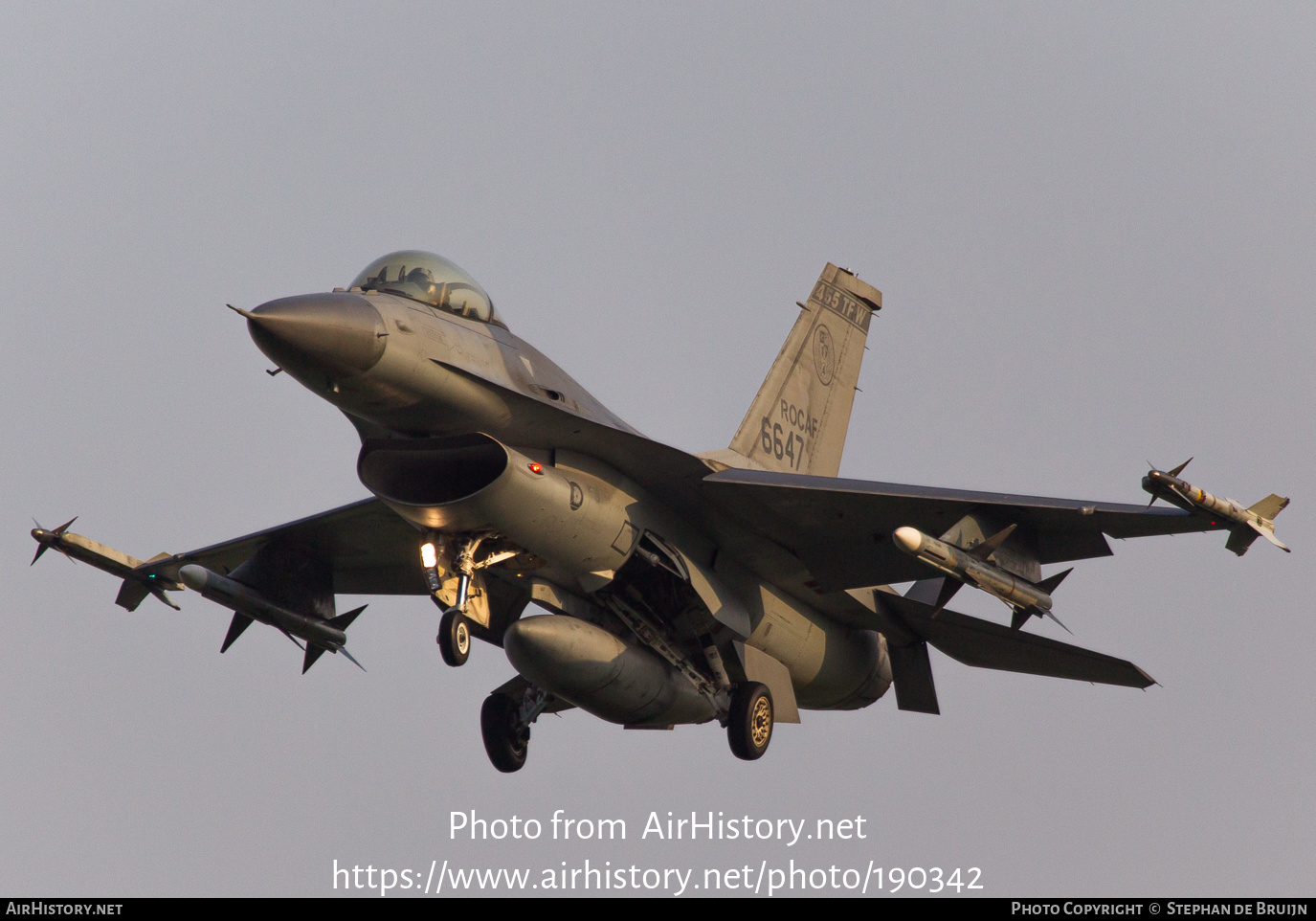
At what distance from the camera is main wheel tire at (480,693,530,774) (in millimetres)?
21172

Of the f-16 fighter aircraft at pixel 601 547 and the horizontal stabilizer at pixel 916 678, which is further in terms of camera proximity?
the horizontal stabilizer at pixel 916 678

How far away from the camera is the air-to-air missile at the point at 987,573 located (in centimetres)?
1642

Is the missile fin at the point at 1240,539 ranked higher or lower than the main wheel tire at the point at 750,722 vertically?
higher

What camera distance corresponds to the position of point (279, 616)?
21.0 metres

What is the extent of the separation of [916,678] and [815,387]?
510cm

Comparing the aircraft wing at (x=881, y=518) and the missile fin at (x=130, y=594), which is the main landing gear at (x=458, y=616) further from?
the missile fin at (x=130, y=594)

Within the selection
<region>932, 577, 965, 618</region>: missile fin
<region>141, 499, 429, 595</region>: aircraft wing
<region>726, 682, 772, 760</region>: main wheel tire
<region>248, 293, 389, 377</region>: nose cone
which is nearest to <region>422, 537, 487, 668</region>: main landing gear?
<region>248, 293, 389, 377</region>: nose cone

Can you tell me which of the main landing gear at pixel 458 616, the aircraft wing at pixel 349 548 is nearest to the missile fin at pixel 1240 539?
the main landing gear at pixel 458 616

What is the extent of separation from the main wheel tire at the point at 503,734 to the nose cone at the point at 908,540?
736 centimetres

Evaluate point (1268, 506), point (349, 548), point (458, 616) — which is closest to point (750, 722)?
point (458, 616)

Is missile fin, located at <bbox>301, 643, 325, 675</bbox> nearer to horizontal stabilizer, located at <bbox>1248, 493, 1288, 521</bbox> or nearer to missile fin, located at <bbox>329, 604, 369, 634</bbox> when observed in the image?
missile fin, located at <bbox>329, 604, 369, 634</bbox>

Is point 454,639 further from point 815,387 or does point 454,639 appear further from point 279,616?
point 815,387

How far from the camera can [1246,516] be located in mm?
15680

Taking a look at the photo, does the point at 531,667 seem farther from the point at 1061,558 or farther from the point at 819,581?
the point at 1061,558
